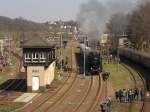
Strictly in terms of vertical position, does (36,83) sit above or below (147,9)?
below

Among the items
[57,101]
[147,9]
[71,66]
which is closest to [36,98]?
[57,101]

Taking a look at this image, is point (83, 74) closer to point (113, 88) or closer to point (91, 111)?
point (113, 88)

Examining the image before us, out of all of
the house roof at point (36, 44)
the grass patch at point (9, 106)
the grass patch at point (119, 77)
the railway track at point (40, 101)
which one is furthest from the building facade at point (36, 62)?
the grass patch at point (9, 106)

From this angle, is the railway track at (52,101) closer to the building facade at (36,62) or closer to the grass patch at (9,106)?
the grass patch at (9,106)

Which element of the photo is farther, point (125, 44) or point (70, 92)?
point (125, 44)

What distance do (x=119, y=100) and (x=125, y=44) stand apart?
100 metres

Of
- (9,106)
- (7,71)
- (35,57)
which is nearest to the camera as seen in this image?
(9,106)

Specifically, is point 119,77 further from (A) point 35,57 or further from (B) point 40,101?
Result: (B) point 40,101

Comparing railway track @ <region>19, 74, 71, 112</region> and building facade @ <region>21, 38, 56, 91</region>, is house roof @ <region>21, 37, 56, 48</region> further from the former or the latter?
railway track @ <region>19, 74, 71, 112</region>

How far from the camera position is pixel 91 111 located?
4075cm

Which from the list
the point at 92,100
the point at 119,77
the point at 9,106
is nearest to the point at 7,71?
the point at 119,77

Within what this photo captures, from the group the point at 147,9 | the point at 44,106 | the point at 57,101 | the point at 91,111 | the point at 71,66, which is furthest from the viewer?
the point at 147,9

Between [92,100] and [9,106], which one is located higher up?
[92,100]

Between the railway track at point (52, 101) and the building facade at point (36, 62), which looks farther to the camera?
the building facade at point (36, 62)
